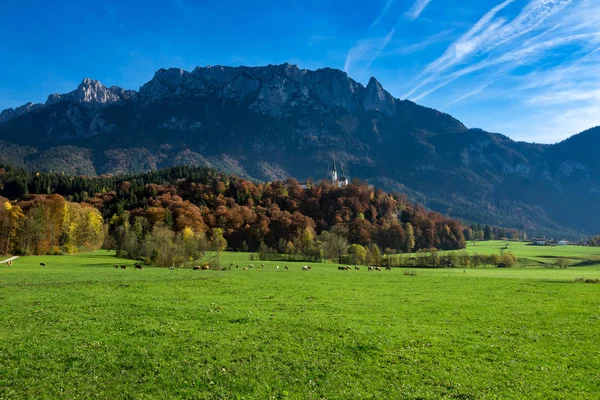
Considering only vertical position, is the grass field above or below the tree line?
below

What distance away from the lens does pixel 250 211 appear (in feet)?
472

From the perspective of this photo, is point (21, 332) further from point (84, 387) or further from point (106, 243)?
point (106, 243)

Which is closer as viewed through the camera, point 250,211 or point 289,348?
point 289,348

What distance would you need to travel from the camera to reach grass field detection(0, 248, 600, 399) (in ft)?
44.7

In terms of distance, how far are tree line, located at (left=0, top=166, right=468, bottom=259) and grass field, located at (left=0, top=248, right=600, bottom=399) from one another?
74479mm

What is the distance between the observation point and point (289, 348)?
17531 millimetres

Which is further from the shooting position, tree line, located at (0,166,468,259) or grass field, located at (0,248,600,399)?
tree line, located at (0,166,468,259)

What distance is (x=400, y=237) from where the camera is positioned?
463 ft

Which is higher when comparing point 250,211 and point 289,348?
point 250,211

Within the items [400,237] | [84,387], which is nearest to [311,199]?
[400,237]

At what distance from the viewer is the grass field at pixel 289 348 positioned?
1362 centimetres

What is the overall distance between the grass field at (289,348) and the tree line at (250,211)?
244 feet

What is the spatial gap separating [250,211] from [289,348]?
420ft

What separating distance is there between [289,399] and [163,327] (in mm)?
10692
